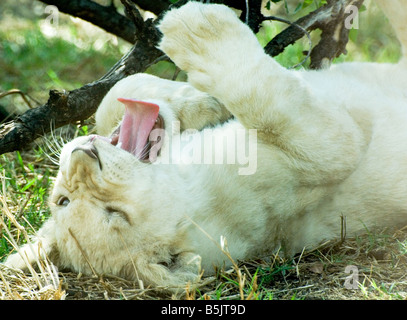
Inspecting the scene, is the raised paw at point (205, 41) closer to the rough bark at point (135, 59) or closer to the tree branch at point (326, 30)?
the rough bark at point (135, 59)

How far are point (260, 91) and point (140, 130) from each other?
685 millimetres

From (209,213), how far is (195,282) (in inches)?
12.7

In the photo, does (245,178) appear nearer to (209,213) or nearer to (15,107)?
(209,213)

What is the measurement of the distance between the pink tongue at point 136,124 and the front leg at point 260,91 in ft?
1.32

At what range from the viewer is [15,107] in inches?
196

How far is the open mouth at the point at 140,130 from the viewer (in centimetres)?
293

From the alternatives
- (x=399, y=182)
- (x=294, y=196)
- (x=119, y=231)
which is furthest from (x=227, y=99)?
(x=399, y=182)

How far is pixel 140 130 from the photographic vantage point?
9.82 ft

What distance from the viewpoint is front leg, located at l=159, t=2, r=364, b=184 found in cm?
262

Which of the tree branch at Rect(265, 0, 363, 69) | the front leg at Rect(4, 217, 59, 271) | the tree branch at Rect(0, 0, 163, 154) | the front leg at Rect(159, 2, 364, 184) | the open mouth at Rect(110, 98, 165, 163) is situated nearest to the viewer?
the front leg at Rect(159, 2, 364, 184)

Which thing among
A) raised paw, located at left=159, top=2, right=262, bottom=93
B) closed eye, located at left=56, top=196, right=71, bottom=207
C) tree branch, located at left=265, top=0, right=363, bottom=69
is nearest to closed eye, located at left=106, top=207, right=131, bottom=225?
closed eye, located at left=56, top=196, right=71, bottom=207

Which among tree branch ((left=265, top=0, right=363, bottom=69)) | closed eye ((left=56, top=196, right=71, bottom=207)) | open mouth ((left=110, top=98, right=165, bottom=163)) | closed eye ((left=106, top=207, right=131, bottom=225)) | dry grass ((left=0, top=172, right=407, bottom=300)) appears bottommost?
dry grass ((left=0, top=172, right=407, bottom=300))
